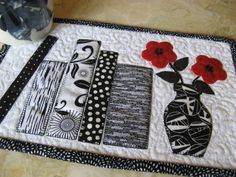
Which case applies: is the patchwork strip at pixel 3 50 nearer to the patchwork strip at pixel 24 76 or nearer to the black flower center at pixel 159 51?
the patchwork strip at pixel 24 76

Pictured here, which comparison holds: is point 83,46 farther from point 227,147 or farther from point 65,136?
point 227,147

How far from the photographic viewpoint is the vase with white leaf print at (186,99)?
0.65m

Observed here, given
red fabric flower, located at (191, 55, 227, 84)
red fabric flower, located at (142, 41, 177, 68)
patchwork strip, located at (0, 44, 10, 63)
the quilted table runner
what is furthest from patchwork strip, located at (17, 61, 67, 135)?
red fabric flower, located at (191, 55, 227, 84)

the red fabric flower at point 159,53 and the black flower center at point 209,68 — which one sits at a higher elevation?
the red fabric flower at point 159,53

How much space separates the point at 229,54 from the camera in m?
0.81

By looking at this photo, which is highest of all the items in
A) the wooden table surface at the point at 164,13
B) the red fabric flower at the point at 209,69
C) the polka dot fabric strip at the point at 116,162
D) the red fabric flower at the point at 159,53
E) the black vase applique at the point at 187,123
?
the wooden table surface at the point at 164,13

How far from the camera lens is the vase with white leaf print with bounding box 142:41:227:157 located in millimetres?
647

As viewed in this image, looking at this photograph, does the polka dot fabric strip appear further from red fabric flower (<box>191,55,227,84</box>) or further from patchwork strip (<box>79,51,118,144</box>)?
red fabric flower (<box>191,55,227,84</box>)

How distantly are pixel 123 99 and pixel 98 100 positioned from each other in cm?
6

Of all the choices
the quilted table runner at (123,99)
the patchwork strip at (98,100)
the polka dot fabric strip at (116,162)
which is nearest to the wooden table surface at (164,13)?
the quilted table runner at (123,99)

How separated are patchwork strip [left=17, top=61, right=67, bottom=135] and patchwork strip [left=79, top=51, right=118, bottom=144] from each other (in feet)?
0.28

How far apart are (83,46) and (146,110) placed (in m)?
0.25

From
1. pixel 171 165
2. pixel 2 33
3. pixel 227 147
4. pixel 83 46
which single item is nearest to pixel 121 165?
pixel 171 165

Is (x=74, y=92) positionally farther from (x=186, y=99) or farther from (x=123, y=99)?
(x=186, y=99)
